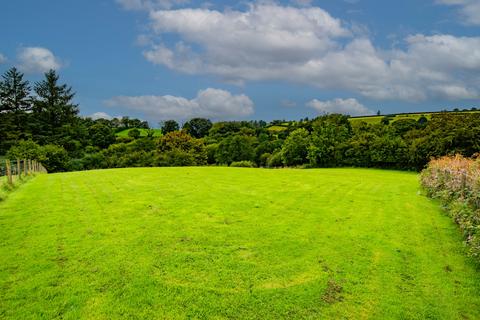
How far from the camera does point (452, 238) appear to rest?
32.2 feet

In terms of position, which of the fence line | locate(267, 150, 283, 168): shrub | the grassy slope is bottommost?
locate(267, 150, 283, 168): shrub

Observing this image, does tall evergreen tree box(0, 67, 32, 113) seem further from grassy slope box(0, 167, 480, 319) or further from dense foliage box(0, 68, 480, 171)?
grassy slope box(0, 167, 480, 319)

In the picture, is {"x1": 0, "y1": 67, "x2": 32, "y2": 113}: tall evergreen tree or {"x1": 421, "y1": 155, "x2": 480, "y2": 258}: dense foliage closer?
{"x1": 421, "y1": 155, "x2": 480, "y2": 258}: dense foliage

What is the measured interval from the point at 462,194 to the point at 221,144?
6881 cm

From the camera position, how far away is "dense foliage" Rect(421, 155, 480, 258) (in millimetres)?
9281

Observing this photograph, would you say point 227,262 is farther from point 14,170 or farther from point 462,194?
point 14,170

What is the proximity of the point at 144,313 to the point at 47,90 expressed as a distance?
3454 inches

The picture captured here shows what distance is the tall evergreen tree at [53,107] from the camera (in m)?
73.4

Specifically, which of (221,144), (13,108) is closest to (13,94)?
(13,108)

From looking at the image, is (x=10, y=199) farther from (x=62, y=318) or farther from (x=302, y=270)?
(x=302, y=270)

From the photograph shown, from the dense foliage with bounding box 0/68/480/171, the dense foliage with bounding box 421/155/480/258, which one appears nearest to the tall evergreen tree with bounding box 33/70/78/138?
the dense foliage with bounding box 0/68/480/171

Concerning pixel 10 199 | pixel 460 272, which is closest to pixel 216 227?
pixel 460 272

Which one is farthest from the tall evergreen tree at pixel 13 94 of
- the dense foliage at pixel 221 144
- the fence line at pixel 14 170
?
the fence line at pixel 14 170

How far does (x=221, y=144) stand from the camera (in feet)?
261
